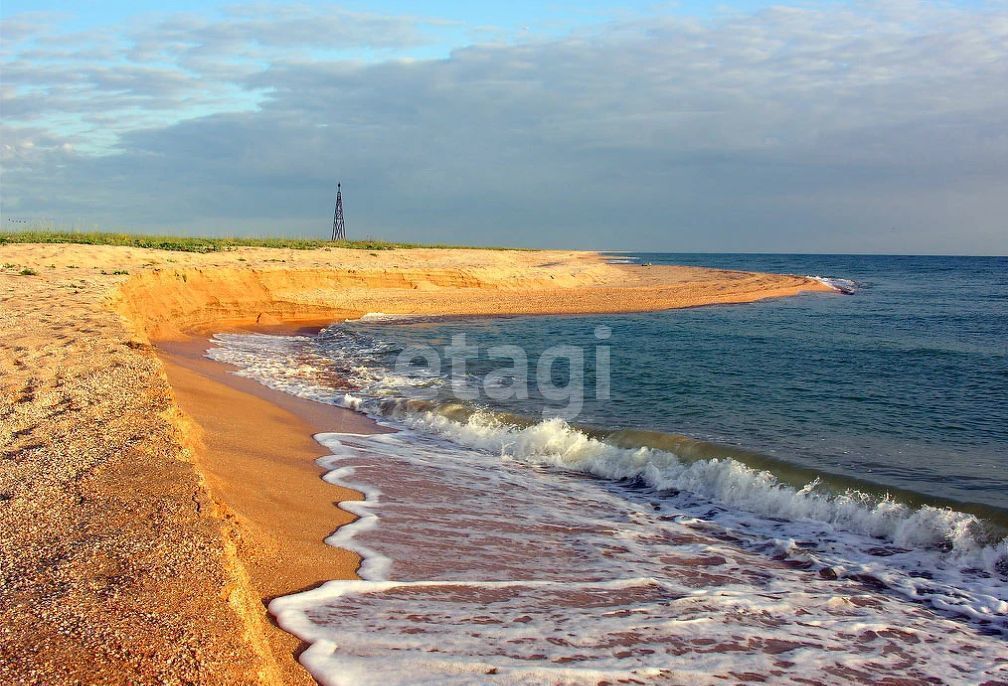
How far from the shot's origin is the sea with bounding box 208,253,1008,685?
4.07m

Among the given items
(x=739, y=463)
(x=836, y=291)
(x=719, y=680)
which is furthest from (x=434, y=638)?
(x=836, y=291)

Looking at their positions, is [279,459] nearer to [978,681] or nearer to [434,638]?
[434,638]

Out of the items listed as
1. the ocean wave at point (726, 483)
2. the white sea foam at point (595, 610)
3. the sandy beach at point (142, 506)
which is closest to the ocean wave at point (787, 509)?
the ocean wave at point (726, 483)

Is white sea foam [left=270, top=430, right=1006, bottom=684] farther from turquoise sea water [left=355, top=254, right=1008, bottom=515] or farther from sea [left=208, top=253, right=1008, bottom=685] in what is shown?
turquoise sea water [left=355, top=254, right=1008, bottom=515]

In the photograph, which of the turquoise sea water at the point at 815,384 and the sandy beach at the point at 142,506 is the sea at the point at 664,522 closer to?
the turquoise sea water at the point at 815,384

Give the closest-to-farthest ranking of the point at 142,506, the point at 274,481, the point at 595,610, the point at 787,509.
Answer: the point at 595,610 → the point at 142,506 → the point at 274,481 → the point at 787,509

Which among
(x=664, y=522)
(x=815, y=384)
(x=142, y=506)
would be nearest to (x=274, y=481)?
(x=142, y=506)

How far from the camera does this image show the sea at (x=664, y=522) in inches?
160

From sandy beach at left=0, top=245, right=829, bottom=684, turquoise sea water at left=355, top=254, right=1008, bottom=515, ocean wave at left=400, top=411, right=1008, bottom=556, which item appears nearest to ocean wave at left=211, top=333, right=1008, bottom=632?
ocean wave at left=400, top=411, right=1008, bottom=556

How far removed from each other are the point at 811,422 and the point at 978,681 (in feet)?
22.0

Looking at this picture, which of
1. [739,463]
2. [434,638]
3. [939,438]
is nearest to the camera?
[434,638]

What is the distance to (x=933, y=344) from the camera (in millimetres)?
18984

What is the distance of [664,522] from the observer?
6.85 meters

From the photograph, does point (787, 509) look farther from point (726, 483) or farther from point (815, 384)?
point (815, 384)
